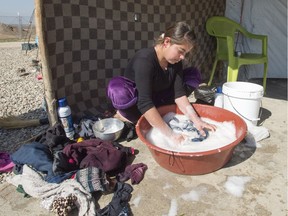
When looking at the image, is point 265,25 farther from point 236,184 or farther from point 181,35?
point 236,184

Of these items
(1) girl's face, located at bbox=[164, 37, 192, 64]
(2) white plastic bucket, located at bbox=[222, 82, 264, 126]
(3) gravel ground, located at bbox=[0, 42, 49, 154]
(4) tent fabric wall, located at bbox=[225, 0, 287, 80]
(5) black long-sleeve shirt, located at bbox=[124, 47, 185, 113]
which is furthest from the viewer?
(4) tent fabric wall, located at bbox=[225, 0, 287, 80]

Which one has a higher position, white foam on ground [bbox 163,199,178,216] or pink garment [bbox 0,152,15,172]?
pink garment [bbox 0,152,15,172]

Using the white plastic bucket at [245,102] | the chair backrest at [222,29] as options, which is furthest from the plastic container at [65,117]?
the chair backrest at [222,29]

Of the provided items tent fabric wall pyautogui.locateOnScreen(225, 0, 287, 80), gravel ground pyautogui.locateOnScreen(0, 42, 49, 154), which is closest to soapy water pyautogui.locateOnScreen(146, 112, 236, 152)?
gravel ground pyautogui.locateOnScreen(0, 42, 49, 154)

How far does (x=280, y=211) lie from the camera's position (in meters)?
1.62

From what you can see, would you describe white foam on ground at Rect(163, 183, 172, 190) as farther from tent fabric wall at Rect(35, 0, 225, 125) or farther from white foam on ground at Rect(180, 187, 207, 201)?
tent fabric wall at Rect(35, 0, 225, 125)

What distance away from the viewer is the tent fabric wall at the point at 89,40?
2.35 m

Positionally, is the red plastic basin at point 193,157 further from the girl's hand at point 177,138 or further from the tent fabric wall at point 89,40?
the tent fabric wall at point 89,40

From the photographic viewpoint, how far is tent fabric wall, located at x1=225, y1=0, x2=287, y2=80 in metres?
4.09

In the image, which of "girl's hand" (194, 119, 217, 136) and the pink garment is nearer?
the pink garment

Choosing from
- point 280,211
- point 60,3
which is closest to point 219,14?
point 60,3

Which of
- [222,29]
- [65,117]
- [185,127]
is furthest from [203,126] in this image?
[222,29]

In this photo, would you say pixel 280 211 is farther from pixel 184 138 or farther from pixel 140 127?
pixel 140 127

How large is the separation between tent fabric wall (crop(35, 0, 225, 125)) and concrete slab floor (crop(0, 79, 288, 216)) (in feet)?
3.07
